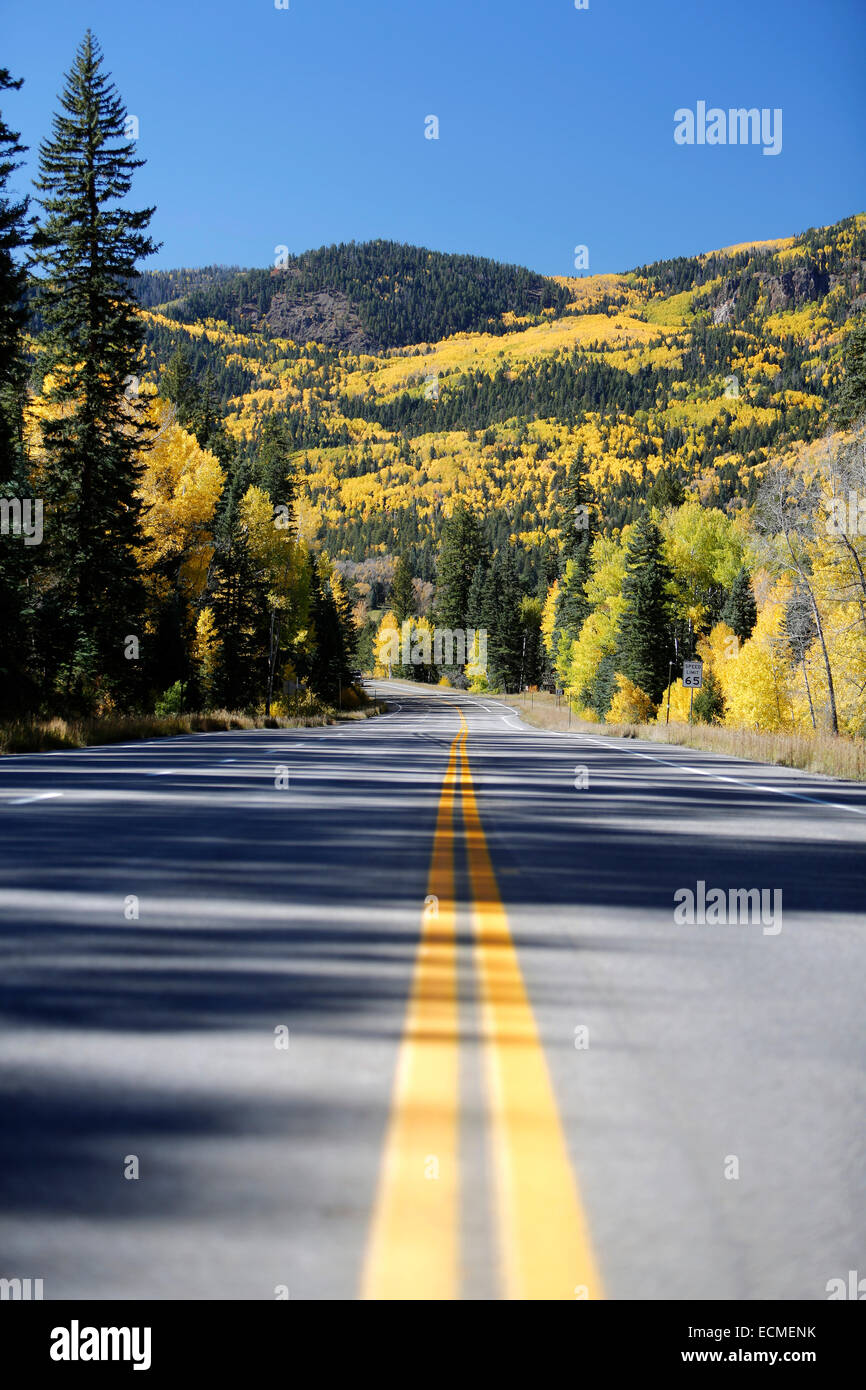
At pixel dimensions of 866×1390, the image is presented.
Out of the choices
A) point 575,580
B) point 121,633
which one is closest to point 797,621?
point 121,633

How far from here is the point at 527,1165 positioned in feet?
10.4

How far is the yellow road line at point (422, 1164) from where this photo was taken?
262cm

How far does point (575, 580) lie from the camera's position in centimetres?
11600

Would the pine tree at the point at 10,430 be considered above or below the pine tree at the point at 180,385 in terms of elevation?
below

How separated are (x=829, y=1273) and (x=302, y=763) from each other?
1697 centimetres

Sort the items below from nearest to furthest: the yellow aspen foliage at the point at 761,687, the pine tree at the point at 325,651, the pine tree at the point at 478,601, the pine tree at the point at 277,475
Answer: the yellow aspen foliage at the point at 761,687
the pine tree at the point at 277,475
the pine tree at the point at 325,651
the pine tree at the point at 478,601

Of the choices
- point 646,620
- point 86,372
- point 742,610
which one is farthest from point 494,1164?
point 742,610

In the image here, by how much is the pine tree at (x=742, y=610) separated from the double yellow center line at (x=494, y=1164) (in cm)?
9921

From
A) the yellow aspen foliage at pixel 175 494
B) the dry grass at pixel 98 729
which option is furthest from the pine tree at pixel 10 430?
the yellow aspen foliage at pixel 175 494

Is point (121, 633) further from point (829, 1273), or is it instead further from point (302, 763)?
point (829, 1273)

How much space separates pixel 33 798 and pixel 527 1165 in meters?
9.85

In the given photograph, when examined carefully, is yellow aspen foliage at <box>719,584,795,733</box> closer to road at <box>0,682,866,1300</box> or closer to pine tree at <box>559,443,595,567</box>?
pine tree at <box>559,443,595,567</box>

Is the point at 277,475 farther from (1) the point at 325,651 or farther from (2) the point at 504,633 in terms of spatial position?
(2) the point at 504,633

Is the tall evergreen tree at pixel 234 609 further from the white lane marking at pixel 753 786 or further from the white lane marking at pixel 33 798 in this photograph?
the white lane marking at pixel 33 798
